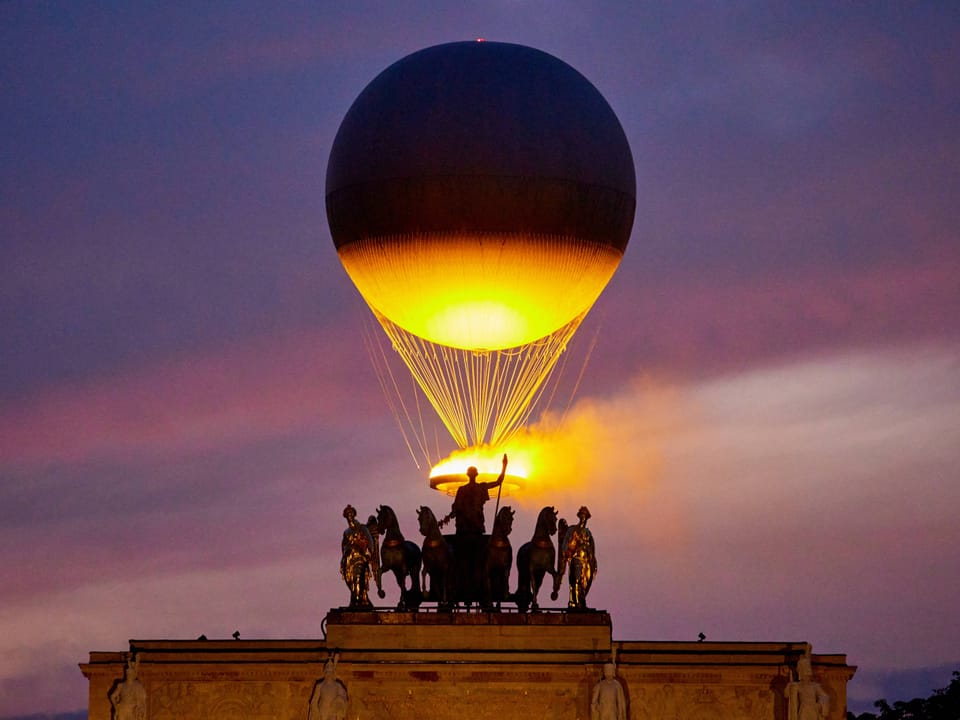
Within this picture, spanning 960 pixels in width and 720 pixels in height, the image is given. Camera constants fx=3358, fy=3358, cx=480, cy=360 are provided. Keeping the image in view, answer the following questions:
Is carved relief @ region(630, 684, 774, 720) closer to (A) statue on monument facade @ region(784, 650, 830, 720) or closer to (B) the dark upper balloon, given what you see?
(A) statue on monument facade @ region(784, 650, 830, 720)

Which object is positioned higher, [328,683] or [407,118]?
[407,118]

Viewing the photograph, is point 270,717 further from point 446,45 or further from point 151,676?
point 446,45

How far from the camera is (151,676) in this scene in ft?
215

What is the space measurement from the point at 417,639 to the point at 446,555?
1.88m

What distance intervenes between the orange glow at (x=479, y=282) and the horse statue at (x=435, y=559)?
4.06 meters

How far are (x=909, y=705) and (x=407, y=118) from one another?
2149 centimetres

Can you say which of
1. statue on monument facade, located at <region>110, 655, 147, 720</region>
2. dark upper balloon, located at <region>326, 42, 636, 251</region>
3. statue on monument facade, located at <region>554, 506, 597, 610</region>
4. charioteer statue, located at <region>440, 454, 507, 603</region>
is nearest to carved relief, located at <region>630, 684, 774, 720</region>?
statue on monument facade, located at <region>554, 506, 597, 610</region>

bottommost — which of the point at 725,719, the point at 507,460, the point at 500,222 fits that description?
the point at 725,719

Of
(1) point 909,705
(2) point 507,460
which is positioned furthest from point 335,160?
(1) point 909,705

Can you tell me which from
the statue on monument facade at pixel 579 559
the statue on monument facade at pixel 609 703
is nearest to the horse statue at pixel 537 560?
the statue on monument facade at pixel 579 559

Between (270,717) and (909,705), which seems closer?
(270,717)

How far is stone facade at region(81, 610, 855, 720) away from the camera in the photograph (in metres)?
64.8

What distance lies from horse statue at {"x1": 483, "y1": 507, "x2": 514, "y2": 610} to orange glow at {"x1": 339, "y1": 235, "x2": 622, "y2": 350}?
13.1ft

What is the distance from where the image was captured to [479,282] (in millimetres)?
67250
